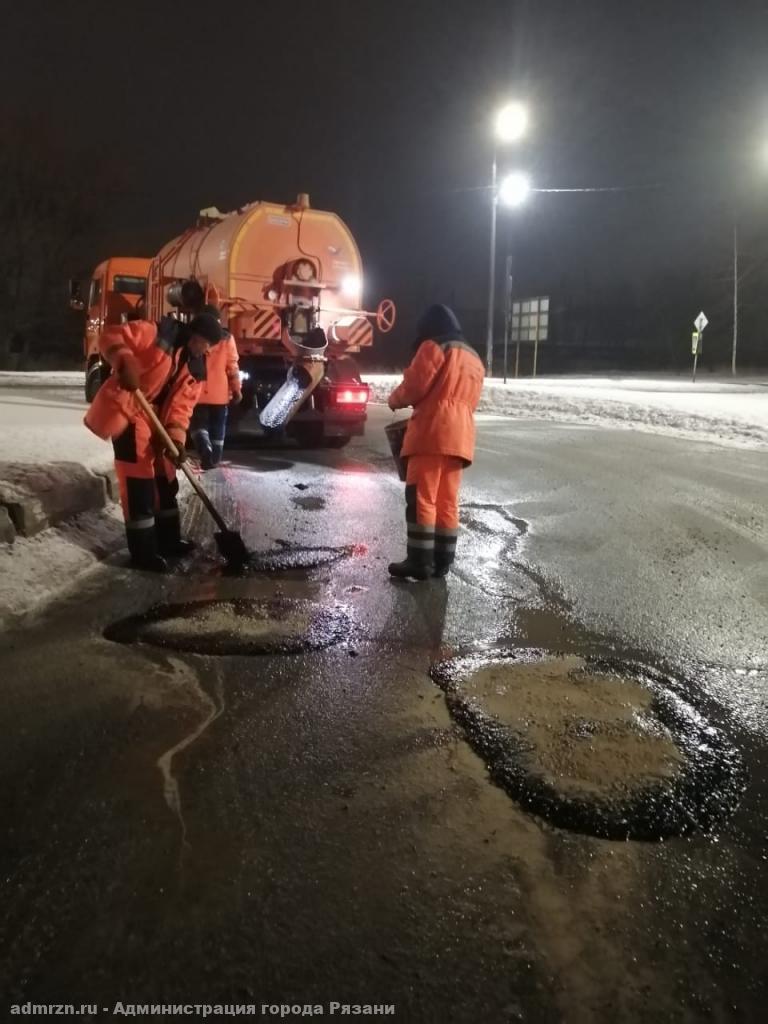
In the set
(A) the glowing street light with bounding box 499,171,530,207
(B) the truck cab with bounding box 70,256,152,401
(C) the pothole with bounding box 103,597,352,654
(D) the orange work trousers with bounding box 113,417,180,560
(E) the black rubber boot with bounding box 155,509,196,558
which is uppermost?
(A) the glowing street light with bounding box 499,171,530,207

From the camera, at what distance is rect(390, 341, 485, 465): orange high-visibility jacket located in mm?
5102

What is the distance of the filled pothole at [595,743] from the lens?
2.62 metres

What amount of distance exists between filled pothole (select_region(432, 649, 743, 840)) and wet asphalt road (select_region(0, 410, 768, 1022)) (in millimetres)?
92

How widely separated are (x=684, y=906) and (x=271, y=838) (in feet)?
4.03

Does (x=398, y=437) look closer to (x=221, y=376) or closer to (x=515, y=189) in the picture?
(x=221, y=376)

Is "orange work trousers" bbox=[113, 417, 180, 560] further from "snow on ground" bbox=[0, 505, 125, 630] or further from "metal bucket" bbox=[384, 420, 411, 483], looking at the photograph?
"metal bucket" bbox=[384, 420, 411, 483]

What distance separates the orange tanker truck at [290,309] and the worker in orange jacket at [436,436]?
5288 mm

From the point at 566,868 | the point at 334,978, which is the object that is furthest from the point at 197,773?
the point at 566,868

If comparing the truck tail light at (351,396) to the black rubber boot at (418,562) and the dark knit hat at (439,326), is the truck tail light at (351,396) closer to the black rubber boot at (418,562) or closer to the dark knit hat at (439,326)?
the dark knit hat at (439,326)

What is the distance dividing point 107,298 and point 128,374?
9864 mm

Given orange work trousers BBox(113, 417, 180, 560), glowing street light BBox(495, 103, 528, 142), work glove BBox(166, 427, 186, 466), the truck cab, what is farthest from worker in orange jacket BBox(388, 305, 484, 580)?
glowing street light BBox(495, 103, 528, 142)

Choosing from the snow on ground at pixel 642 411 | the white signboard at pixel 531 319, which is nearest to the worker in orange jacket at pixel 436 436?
the snow on ground at pixel 642 411

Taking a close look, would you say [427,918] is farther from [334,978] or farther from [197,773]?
[197,773]

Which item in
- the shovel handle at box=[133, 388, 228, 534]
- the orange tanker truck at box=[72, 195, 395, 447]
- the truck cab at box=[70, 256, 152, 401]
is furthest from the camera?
the truck cab at box=[70, 256, 152, 401]
